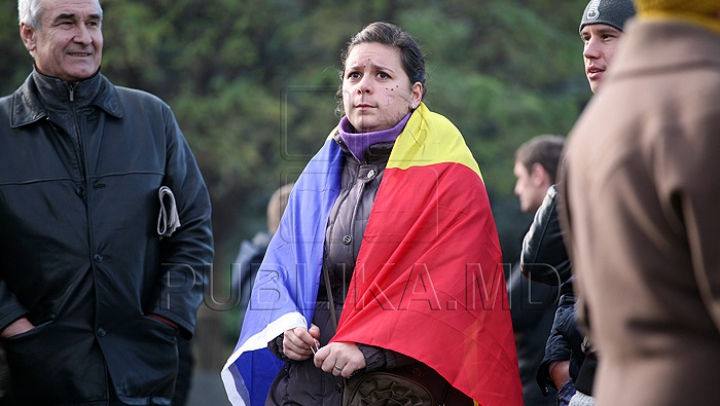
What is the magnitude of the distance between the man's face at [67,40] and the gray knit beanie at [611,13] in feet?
6.75

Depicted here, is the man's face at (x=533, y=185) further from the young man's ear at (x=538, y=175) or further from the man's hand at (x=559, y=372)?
the man's hand at (x=559, y=372)

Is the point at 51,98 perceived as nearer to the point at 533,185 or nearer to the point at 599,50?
the point at 599,50

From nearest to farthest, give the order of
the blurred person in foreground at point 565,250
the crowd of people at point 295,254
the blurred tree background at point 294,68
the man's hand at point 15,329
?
the blurred person in foreground at point 565,250, the crowd of people at point 295,254, the man's hand at point 15,329, the blurred tree background at point 294,68

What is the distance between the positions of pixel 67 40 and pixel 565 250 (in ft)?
7.36

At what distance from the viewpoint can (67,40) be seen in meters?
4.09

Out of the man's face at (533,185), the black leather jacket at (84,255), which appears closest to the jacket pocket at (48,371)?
the black leather jacket at (84,255)

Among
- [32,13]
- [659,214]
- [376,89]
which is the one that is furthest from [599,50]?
[32,13]

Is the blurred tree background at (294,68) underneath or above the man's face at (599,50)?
underneath

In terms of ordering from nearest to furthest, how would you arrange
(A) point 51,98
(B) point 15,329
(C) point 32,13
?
(B) point 15,329, (A) point 51,98, (C) point 32,13

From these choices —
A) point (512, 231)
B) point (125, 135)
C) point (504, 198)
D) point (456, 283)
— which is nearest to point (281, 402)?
point (456, 283)

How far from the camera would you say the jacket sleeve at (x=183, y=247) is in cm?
411

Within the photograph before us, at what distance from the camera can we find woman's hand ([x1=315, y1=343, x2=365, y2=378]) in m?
3.38

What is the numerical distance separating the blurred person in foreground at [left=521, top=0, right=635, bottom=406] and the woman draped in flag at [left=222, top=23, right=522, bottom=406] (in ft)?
0.51

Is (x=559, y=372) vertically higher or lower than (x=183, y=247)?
lower
